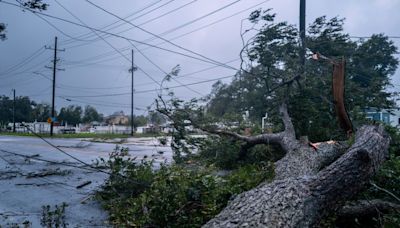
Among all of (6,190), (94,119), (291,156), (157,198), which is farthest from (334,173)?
(94,119)

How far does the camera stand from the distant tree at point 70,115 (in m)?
58.6

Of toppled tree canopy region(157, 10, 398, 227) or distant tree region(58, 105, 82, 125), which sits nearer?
toppled tree canopy region(157, 10, 398, 227)

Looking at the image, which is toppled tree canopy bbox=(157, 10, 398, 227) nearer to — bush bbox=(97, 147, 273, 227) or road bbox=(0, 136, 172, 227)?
bush bbox=(97, 147, 273, 227)

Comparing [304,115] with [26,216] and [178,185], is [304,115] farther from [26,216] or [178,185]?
[26,216]

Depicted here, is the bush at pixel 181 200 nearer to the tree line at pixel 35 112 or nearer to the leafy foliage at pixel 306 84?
the leafy foliage at pixel 306 84

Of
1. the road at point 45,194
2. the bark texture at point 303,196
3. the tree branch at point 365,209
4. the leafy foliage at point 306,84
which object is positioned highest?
the leafy foliage at point 306,84

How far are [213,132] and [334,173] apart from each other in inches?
121

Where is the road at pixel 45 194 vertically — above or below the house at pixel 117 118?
below

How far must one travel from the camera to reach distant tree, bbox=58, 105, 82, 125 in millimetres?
58562

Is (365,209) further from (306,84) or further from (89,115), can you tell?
(89,115)

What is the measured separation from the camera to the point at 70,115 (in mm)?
59500

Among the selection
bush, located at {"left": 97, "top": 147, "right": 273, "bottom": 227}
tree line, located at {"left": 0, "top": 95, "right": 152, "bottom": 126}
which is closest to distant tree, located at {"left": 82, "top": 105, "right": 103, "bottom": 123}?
tree line, located at {"left": 0, "top": 95, "right": 152, "bottom": 126}

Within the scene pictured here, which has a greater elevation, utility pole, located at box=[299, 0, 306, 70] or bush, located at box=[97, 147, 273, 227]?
utility pole, located at box=[299, 0, 306, 70]

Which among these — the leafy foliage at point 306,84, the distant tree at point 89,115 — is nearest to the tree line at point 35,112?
the distant tree at point 89,115
